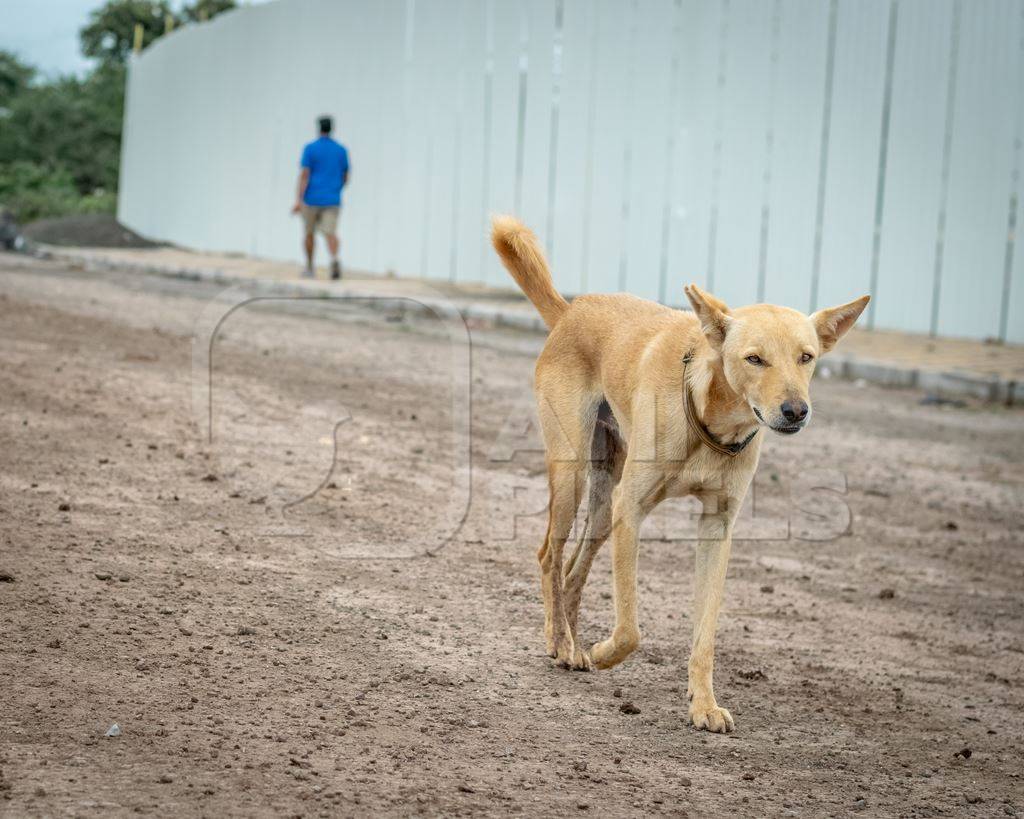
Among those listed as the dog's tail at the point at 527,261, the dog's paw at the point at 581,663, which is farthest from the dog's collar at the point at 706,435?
the dog's tail at the point at 527,261

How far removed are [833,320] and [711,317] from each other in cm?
42

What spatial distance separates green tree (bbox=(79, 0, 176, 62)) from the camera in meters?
49.2

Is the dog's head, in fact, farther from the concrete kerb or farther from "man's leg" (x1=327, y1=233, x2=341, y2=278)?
"man's leg" (x1=327, y1=233, x2=341, y2=278)

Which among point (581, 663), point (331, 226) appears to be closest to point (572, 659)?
point (581, 663)

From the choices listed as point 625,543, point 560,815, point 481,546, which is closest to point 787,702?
point 625,543

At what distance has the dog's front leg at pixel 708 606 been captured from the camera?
14.0ft

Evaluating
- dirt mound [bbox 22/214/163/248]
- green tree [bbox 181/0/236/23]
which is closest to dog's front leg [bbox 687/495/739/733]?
dirt mound [bbox 22/214/163/248]

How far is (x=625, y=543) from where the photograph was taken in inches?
175

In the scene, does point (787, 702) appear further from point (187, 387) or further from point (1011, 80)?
point (1011, 80)

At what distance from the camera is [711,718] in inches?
167

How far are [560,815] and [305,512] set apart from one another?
3129mm

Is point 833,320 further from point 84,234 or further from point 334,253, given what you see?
point 84,234

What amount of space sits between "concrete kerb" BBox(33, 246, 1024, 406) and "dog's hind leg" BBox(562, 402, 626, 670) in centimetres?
729

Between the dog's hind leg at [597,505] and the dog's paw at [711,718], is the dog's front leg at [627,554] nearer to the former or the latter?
the dog's paw at [711,718]
